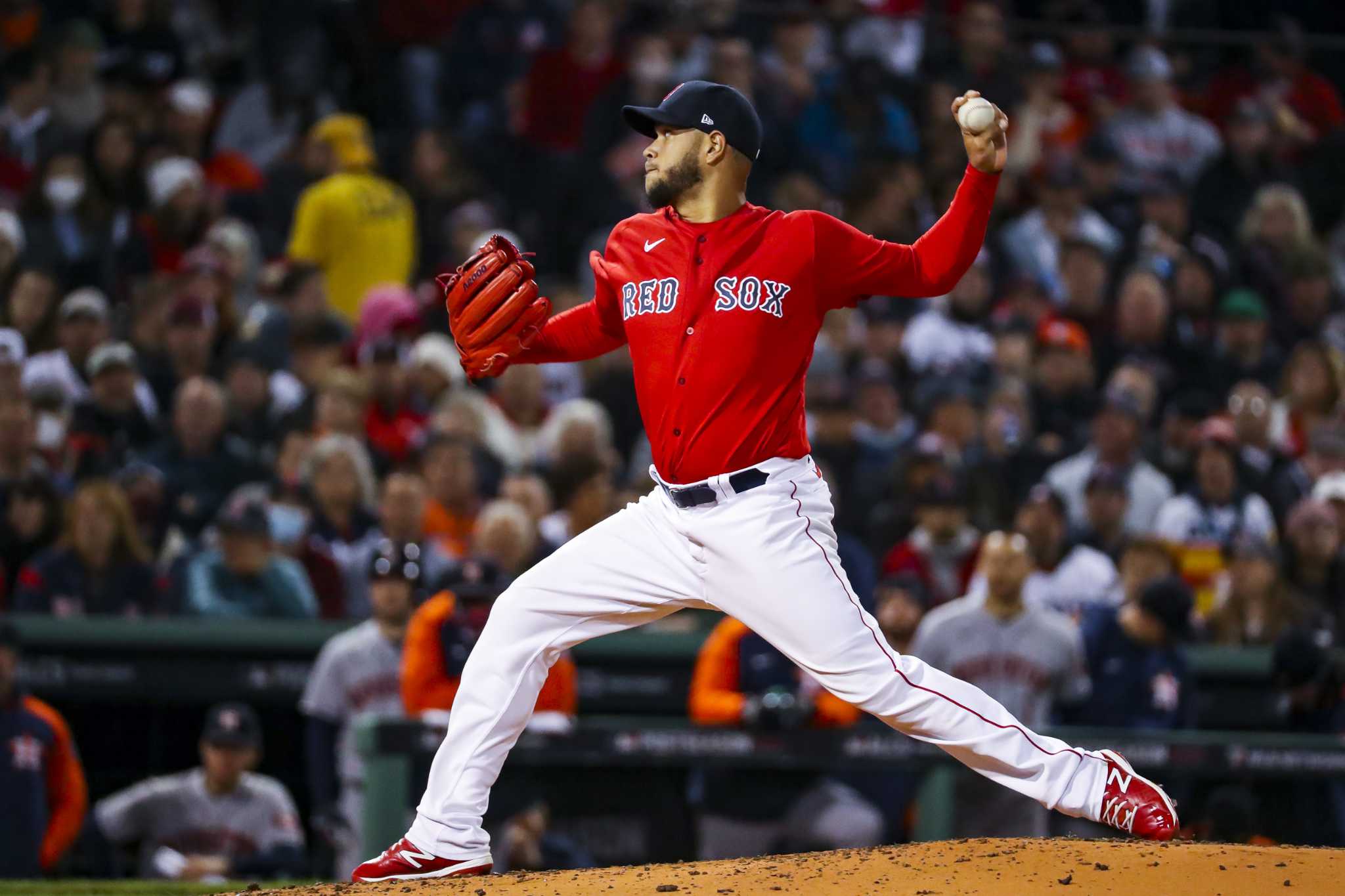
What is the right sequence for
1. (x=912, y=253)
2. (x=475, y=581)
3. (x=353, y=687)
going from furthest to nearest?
(x=353, y=687) → (x=475, y=581) → (x=912, y=253)

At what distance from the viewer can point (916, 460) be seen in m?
8.67

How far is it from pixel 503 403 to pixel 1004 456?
232 cm

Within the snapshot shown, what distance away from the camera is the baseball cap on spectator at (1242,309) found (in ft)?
34.9

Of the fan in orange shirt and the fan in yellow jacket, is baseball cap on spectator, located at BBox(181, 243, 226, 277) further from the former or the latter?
the fan in orange shirt

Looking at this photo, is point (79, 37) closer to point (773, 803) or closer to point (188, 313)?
point (188, 313)

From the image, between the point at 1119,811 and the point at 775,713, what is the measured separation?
7.49 ft

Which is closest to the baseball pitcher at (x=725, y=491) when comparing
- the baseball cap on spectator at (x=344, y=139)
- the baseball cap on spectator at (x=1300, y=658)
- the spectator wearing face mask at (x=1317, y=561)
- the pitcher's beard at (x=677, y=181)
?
the pitcher's beard at (x=677, y=181)

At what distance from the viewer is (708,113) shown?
14.8 feet

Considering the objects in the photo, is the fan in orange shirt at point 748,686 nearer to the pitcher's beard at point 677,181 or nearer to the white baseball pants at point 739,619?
the white baseball pants at point 739,619

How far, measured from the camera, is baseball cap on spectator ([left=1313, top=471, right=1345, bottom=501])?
29.1 feet

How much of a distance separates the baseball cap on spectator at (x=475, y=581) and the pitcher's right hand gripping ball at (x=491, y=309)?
2.39 metres

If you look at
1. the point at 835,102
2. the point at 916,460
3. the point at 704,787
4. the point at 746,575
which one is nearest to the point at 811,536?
the point at 746,575

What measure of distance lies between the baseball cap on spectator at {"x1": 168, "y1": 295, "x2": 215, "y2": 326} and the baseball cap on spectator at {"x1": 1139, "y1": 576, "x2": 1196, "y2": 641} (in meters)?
4.44

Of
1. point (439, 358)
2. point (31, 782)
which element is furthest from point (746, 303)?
point (439, 358)
